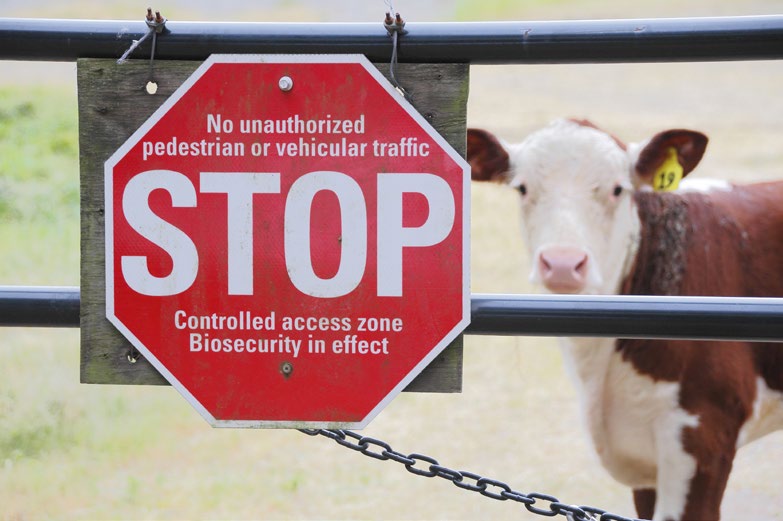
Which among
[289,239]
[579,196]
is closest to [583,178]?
[579,196]

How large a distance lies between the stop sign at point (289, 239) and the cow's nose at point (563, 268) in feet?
5.11

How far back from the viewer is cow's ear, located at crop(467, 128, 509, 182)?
3189mm

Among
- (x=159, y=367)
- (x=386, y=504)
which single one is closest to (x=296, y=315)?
(x=159, y=367)

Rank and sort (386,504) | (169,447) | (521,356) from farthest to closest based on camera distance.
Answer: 1. (521,356)
2. (169,447)
3. (386,504)

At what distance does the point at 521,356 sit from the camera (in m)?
6.11

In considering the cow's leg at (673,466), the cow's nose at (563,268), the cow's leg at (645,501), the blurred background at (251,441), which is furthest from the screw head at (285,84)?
the blurred background at (251,441)

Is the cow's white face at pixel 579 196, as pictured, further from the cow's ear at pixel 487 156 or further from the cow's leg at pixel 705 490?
the cow's leg at pixel 705 490

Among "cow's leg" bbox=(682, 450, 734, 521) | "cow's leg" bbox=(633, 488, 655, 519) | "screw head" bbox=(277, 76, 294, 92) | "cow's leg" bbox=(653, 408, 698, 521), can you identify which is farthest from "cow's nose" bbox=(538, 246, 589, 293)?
"screw head" bbox=(277, 76, 294, 92)

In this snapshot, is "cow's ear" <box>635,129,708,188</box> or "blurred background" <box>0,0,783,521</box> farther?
"blurred background" <box>0,0,783,521</box>

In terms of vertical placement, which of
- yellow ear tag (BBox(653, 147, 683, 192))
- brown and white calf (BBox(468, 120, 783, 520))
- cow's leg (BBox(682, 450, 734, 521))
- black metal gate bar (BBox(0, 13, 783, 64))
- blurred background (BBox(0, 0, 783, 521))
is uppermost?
black metal gate bar (BBox(0, 13, 783, 64))

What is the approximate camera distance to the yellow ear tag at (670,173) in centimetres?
317

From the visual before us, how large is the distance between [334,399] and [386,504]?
287cm

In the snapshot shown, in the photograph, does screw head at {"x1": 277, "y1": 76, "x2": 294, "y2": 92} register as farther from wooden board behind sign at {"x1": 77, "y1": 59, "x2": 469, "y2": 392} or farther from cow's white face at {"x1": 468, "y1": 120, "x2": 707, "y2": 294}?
cow's white face at {"x1": 468, "y1": 120, "x2": 707, "y2": 294}

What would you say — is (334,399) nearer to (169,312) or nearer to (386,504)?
(169,312)
